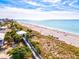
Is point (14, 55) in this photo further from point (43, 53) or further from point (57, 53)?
point (57, 53)

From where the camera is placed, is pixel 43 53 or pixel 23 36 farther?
pixel 23 36

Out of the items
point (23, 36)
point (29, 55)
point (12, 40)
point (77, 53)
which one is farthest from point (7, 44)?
point (77, 53)

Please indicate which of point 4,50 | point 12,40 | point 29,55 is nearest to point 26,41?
point 12,40

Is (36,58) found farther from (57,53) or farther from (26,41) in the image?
(26,41)

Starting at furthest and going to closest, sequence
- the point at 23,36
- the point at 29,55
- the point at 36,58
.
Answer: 1. the point at 23,36
2. the point at 29,55
3. the point at 36,58

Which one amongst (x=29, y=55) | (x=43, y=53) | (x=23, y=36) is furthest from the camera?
(x=23, y=36)

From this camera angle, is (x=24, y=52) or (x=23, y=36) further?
(x=23, y=36)

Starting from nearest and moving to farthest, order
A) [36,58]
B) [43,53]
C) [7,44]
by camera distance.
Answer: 1. [36,58]
2. [43,53]
3. [7,44]

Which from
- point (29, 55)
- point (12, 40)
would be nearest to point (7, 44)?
point (12, 40)

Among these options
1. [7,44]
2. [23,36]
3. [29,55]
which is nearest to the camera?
[29,55]
